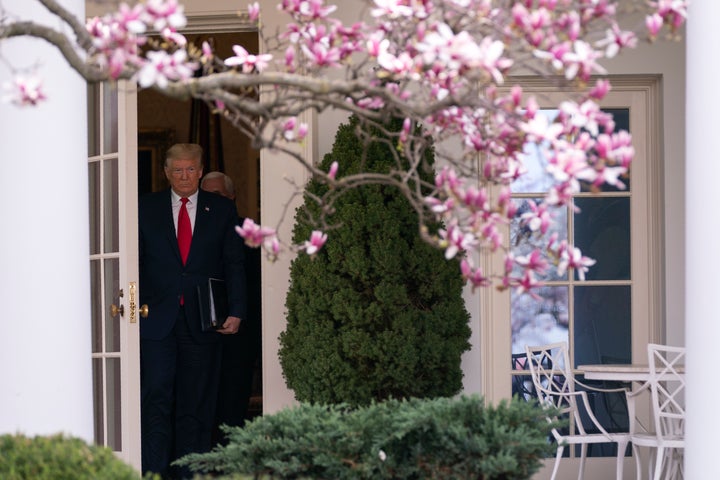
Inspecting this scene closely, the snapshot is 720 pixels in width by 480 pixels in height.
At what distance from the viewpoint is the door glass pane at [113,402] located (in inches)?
268

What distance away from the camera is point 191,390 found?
7.29m

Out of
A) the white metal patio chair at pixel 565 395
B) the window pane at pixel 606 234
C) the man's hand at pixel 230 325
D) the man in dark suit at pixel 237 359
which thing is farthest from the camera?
the man in dark suit at pixel 237 359

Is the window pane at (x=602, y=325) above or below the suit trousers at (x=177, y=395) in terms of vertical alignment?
above

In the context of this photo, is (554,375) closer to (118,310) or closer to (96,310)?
(118,310)

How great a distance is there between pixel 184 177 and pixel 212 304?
804 millimetres

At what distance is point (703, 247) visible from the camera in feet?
14.7

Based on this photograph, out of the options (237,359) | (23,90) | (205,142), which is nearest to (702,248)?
(23,90)

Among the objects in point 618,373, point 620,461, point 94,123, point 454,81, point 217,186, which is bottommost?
point 620,461

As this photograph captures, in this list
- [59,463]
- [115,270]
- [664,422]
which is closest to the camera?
[59,463]

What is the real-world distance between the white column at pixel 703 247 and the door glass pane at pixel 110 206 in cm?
342

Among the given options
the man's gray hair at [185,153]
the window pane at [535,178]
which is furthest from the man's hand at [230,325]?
the window pane at [535,178]

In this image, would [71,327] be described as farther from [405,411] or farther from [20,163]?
[405,411]

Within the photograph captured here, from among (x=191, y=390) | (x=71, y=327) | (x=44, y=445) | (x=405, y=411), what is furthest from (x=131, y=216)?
(x=44, y=445)

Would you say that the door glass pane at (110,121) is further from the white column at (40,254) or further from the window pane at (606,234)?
the window pane at (606,234)
